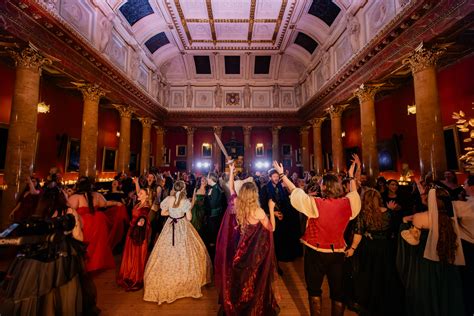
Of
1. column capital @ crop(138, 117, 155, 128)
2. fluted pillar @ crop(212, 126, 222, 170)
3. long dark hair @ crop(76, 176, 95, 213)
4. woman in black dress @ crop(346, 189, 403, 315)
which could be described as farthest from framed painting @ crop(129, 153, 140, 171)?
woman in black dress @ crop(346, 189, 403, 315)

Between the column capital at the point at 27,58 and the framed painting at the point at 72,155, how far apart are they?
16.5ft

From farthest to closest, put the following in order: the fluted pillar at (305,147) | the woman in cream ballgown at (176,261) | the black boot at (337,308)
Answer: the fluted pillar at (305,147) → the woman in cream ballgown at (176,261) → the black boot at (337,308)

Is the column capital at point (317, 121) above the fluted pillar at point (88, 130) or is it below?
above

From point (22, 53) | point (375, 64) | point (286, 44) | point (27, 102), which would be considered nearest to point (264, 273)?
point (27, 102)

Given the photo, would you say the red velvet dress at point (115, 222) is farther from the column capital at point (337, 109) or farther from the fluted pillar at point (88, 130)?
the column capital at point (337, 109)

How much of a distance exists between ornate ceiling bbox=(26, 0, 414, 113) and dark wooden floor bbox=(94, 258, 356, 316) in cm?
748

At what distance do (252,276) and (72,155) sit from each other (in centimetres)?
1132

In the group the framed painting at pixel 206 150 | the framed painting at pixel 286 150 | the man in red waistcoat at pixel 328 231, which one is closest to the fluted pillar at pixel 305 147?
the framed painting at pixel 286 150

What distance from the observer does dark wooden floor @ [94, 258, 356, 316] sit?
290cm

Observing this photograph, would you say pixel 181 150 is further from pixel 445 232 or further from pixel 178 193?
pixel 445 232

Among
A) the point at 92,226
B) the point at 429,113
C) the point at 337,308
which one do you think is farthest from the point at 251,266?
the point at 429,113

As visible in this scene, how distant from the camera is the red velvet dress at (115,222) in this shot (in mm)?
4633

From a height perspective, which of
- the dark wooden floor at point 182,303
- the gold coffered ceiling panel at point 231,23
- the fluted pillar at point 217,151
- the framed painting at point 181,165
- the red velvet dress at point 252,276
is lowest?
the dark wooden floor at point 182,303

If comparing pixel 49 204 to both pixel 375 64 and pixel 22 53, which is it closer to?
pixel 22 53
